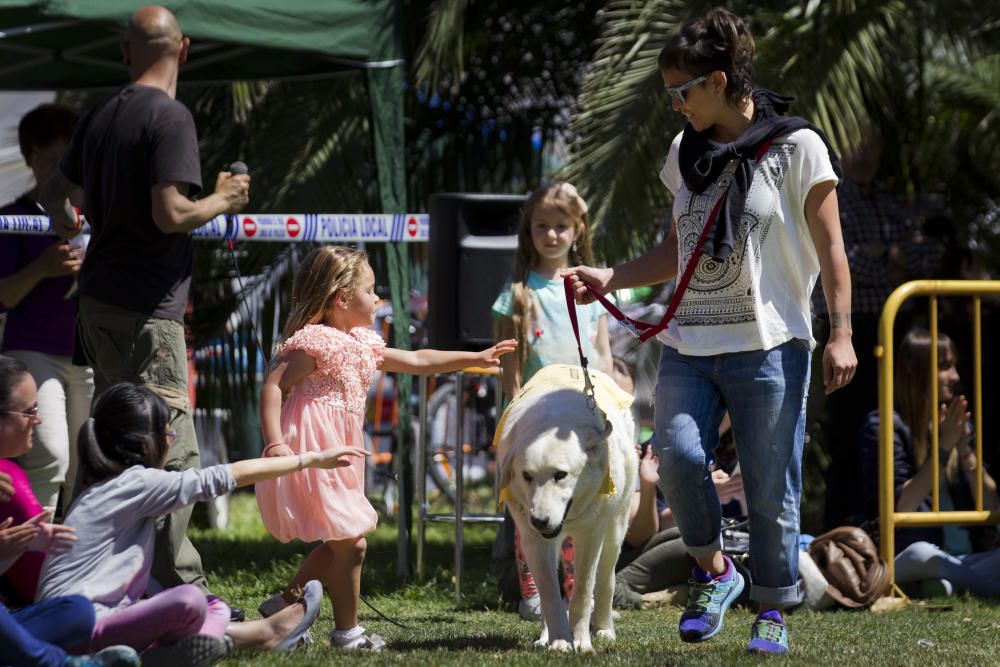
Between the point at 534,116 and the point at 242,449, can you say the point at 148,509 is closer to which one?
the point at 242,449

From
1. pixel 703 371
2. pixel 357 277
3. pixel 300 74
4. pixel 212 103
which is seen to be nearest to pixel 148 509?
pixel 357 277

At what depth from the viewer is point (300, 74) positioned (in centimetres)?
769

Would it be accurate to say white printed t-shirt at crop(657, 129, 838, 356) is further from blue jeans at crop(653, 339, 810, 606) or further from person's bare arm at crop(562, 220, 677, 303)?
person's bare arm at crop(562, 220, 677, 303)

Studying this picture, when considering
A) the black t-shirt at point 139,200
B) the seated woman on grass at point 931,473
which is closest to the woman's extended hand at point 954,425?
the seated woman on grass at point 931,473

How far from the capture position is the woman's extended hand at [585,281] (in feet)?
14.5

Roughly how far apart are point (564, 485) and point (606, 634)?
853 mm

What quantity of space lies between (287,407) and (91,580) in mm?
1182

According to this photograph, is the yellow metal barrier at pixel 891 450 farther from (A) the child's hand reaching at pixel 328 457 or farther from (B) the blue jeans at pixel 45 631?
(B) the blue jeans at pixel 45 631

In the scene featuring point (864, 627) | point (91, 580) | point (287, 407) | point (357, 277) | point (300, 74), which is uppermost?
point (300, 74)

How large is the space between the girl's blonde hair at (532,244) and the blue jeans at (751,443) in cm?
153

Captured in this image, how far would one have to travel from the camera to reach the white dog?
4.32m

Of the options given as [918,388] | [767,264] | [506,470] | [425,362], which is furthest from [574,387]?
[918,388]

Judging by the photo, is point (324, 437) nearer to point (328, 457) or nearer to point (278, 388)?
point (278, 388)

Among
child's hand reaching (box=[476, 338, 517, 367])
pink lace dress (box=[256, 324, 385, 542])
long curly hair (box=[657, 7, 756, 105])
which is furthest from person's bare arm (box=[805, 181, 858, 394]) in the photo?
pink lace dress (box=[256, 324, 385, 542])
